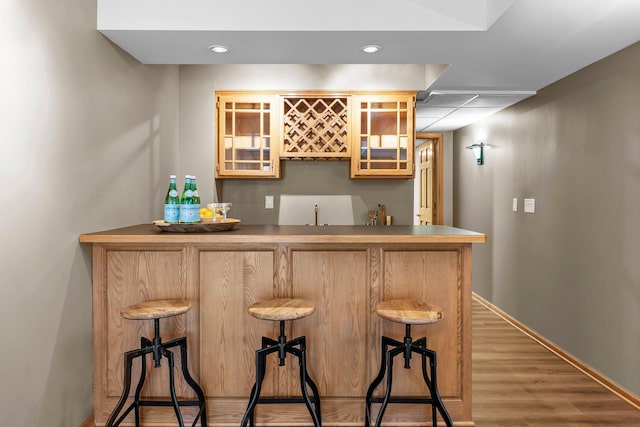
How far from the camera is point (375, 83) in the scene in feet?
12.6

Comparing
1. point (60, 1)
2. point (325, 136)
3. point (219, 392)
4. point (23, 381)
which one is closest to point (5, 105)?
point (60, 1)

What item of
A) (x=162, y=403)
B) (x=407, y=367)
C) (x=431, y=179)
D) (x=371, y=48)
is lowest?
(x=162, y=403)

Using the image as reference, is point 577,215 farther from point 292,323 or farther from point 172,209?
point 172,209

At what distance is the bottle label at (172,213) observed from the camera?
2377 mm

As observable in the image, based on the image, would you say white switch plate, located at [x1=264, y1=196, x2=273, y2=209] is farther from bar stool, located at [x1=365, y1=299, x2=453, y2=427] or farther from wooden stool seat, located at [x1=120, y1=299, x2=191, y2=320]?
bar stool, located at [x1=365, y1=299, x2=453, y2=427]

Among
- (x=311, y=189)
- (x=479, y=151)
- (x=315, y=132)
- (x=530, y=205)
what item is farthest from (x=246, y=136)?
(x=479, y=151)

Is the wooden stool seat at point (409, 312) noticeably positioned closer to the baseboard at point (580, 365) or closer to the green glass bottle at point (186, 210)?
the green glass bottle at point (186, 210)

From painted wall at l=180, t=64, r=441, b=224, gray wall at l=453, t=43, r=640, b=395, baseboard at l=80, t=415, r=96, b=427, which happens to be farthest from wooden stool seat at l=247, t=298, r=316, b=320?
gray wall at l=453, t=43, r=640, b=395

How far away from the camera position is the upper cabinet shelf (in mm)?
3783

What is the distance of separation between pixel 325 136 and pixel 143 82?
158cm

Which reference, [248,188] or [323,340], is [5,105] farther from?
[248,188]

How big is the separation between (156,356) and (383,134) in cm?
269

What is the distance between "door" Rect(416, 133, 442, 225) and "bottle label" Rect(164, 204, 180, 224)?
4293 mm

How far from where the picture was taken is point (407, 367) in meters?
1.99
